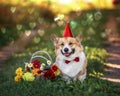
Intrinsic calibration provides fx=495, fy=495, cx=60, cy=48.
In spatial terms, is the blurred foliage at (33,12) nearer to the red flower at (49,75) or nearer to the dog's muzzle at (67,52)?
the red flower at (49,75)

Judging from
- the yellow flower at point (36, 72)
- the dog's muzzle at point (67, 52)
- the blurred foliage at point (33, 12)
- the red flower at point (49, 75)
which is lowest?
Result: the red flower at point (49, 75)

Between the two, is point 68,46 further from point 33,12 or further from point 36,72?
point 33,12

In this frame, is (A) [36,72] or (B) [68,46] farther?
(A) [36,72]

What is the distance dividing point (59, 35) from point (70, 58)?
620cm

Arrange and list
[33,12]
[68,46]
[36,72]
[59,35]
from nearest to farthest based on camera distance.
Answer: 1. [68,46]
2. [36,72]
3. [59,35]
4. [33,12]

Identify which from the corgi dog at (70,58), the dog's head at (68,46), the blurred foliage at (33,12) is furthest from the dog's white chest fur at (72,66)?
the blurred foliage at (33,12)

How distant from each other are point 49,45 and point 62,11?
507 centimetres

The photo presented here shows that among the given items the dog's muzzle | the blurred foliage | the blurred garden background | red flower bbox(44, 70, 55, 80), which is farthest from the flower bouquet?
the blurred foliage

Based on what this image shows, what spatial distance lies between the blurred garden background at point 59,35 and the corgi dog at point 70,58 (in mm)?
178

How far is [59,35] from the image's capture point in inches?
545

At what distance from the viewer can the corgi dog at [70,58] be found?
7590 millimetres

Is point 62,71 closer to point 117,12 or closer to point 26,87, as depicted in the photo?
point 26,87

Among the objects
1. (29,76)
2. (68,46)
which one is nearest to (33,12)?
(29,76)

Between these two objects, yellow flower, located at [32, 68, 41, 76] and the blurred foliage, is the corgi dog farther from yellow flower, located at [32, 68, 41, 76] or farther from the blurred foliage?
the blurred foliage
